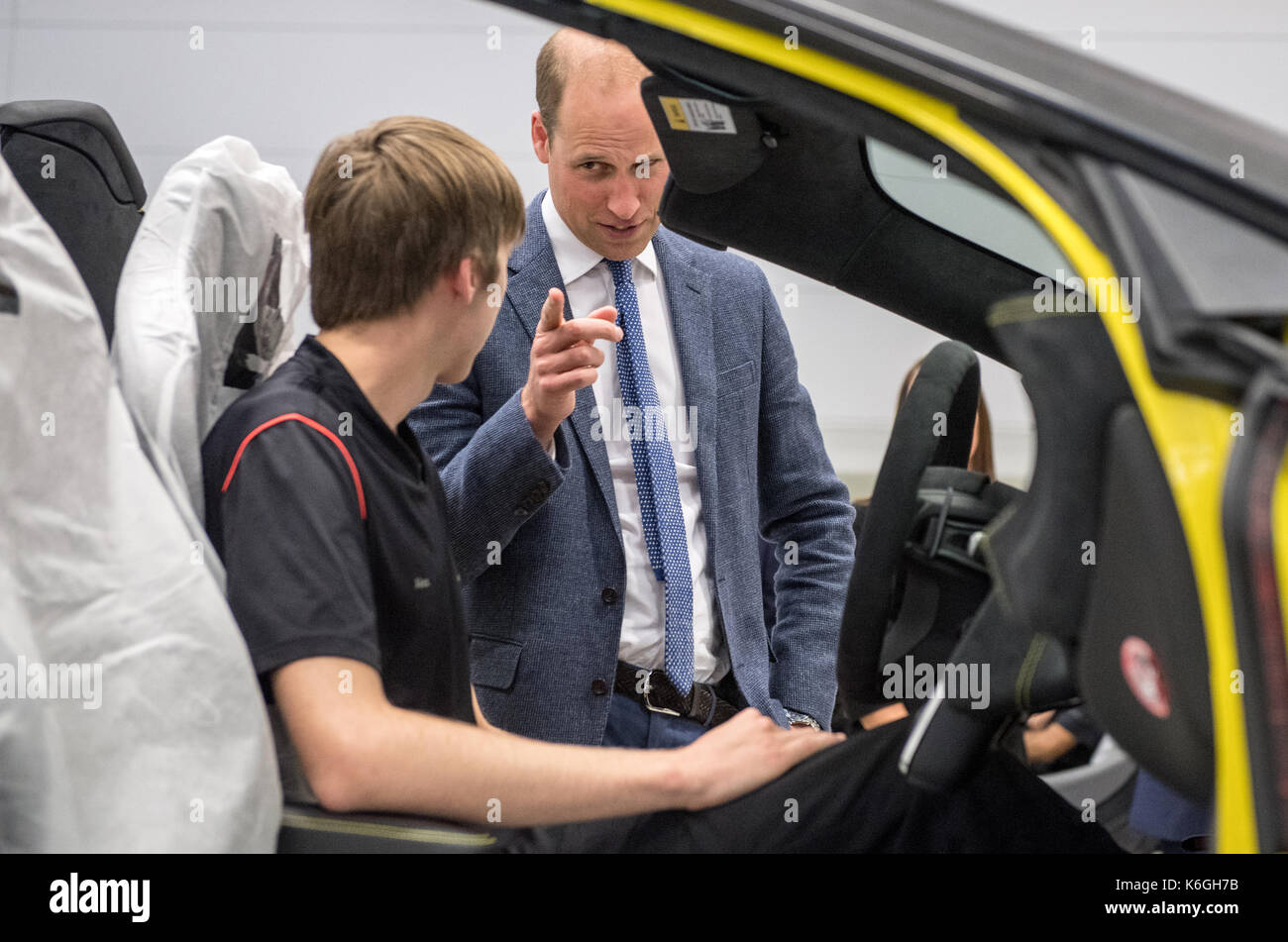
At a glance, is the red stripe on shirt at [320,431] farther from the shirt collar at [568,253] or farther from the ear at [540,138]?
the ear at [540,138]

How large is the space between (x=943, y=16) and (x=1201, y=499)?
0.38 m

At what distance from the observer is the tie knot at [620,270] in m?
1.77

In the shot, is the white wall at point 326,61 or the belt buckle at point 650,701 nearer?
the belt buckle at point 650,701

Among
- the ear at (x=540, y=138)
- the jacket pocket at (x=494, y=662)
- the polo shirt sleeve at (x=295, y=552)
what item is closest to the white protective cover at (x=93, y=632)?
the polo shirt sleeve at (x=295, y=552)

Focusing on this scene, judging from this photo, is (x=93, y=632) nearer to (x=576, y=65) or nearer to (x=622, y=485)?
(x=622, y=485)

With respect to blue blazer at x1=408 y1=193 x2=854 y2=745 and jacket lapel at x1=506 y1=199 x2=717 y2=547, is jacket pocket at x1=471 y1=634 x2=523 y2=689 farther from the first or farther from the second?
jacket lapel at x1=506 y1=199 x2=717 y2=547

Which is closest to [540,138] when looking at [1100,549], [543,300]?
[543,300]

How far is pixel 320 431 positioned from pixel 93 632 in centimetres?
26

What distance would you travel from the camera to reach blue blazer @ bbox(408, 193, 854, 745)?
1570 millimetres

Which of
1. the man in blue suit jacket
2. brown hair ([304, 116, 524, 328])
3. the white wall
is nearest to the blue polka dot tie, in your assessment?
the man in blue suit jacket

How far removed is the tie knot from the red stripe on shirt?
2.61 ft

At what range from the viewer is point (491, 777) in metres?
0.96

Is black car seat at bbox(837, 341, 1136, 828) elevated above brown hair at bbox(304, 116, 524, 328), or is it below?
below

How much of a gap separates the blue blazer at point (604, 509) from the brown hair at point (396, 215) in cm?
35
